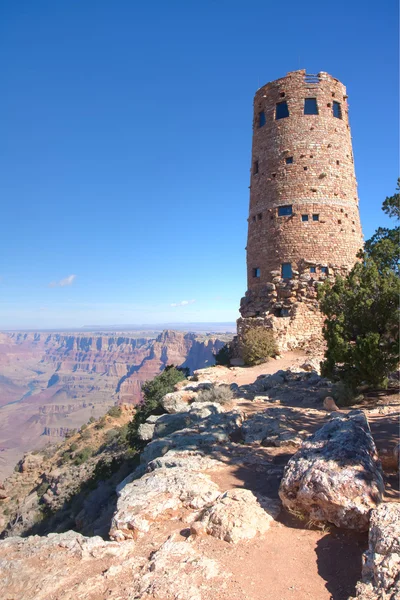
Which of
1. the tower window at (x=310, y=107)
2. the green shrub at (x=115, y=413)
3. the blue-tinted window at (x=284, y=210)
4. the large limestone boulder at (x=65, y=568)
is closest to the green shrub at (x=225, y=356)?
the blue-tinted window at (x=284, y=210)

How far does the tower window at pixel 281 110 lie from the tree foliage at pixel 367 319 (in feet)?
49.2

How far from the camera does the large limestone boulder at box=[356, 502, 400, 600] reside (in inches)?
140

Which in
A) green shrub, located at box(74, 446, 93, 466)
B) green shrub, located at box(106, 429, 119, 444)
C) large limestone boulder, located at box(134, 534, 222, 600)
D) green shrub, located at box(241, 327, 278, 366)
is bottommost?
green shrub, located at box(74, 446, 93, 466)

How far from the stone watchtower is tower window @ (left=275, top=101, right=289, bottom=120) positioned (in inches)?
2.5

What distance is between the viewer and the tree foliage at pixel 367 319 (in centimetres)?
1063

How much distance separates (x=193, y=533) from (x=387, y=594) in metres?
2.63

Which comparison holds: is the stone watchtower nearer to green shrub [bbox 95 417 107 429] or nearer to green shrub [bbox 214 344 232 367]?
green shrub [bbox 214 344 232 367]

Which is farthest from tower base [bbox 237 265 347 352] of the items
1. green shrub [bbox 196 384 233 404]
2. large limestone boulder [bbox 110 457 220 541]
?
large limestone boulder [bbox 110 457 220 541]

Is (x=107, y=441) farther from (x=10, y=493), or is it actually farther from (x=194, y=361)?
(x=194, y=361)

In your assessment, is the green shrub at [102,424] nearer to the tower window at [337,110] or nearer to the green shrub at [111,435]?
the green shrub at [111,435]

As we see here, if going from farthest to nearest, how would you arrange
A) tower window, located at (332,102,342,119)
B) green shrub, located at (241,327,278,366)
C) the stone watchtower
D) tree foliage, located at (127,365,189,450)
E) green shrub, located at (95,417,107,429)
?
green shrub, located at (95,417,107,429) < tower window, located at (332,102,342,119) < the stone watchtower < green shrub, located at (241,327,278,366) < tree foliage, located at (127,365,189,450)

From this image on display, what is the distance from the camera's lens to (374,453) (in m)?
5.59

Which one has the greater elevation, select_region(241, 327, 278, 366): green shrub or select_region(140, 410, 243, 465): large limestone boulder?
select_region(241, 327, 278, 366): green shrub

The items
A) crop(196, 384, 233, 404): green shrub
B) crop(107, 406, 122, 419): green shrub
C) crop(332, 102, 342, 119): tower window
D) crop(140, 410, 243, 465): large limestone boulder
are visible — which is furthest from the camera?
crop(107, 406, 122, 419): green shrub
